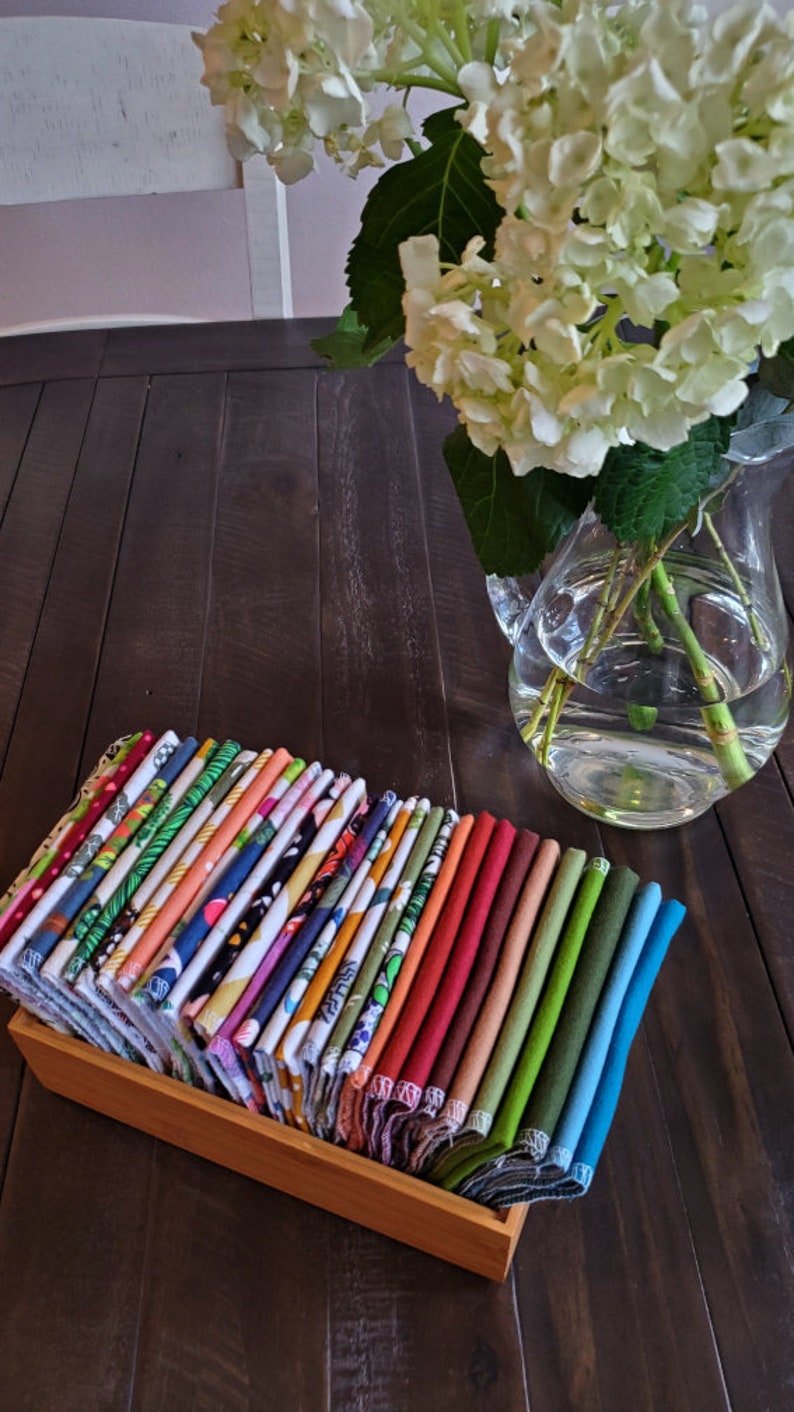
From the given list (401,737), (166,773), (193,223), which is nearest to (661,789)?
(401,737)

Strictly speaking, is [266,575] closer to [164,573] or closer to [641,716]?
[164,573]

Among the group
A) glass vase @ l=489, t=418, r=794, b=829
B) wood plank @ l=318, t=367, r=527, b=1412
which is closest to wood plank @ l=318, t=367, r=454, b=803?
wood plank @ l=318, t=367, r=527, b=1412

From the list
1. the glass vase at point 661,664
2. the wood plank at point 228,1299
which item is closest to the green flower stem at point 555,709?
the glass vase at point 661,664

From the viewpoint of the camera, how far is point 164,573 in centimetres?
97

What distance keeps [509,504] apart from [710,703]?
0.85 feet

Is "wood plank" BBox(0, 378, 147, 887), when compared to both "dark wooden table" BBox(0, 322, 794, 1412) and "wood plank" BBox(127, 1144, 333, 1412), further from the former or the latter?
"wood plank" BBox(127, 1144, 333, 1412)

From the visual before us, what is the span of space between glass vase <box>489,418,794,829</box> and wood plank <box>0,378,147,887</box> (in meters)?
0.35

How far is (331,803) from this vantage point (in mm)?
660

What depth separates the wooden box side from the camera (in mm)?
566

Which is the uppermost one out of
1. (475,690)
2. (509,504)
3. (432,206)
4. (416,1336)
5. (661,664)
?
(432,206)

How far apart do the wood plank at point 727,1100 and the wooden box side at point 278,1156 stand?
11 cm

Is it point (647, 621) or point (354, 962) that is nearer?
point (354, 962)

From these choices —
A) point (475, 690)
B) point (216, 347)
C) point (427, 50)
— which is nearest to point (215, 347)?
point (216, 347)

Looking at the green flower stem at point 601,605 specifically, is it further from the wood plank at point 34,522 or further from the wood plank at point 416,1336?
the wood plank at point 34,522
